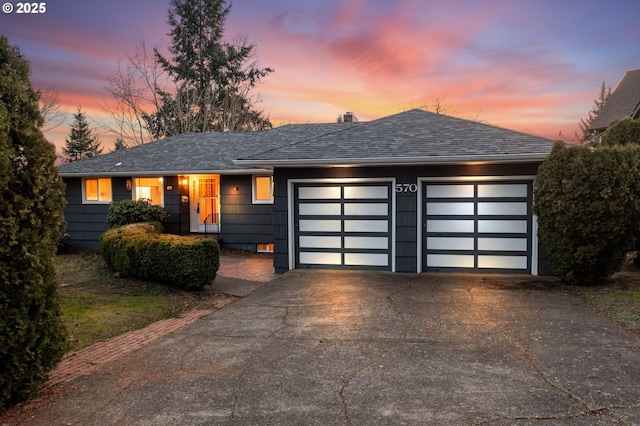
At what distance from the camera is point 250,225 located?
49.0ft

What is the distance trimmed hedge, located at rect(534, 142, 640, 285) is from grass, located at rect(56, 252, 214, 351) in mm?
7144

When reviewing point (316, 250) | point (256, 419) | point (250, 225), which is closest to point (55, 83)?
point (250, 225)

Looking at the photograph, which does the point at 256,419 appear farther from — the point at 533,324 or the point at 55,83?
the point at 55,83

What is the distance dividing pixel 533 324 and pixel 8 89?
6620 millimetres

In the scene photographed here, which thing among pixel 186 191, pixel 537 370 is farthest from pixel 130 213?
pixel 537 370

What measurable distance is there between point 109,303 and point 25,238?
4766 mm

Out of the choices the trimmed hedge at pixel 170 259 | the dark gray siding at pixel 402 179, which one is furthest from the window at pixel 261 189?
the trimmed hedge at pixel 170 259

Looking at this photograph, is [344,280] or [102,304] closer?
[102,304]

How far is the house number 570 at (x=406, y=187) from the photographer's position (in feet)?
33.3

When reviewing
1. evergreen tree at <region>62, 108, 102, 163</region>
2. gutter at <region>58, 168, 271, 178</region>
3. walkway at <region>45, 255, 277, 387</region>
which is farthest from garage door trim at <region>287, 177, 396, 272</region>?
evergreen tree at <region>62, 108, 102, 163</region>

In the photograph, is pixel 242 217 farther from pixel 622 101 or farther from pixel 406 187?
pixel 622 101

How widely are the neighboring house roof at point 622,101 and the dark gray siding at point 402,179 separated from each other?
17.0 m

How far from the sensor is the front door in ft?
52.5

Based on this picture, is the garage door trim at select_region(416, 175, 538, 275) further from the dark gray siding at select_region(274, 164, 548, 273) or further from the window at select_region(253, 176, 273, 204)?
the window at select_region(253, 176, 273, 204)
